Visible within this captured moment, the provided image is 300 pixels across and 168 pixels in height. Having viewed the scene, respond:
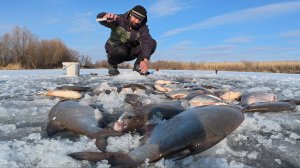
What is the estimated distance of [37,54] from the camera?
70.1 ft

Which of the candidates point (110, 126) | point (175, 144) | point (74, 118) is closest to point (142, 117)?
point (110, 126)

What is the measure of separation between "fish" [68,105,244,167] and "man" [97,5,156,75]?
15.0ft

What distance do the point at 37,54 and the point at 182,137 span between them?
20.5 metres

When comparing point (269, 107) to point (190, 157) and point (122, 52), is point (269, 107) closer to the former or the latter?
point (190, 157)

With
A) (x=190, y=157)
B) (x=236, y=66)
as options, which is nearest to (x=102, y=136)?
(x=190, y=157)

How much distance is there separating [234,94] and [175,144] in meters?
2.45

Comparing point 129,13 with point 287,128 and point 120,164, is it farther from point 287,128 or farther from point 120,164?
point 120,164

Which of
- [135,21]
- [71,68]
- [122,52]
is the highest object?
[135,21]

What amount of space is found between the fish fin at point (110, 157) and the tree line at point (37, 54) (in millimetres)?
19457

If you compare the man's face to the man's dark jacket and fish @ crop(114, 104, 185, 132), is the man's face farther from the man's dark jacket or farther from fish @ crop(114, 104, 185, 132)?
fish @ crop(114, 104, 185, 132)

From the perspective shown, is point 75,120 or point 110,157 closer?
point 110,157

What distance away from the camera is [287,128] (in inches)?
114

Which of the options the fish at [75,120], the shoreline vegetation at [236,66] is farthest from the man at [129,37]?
the shoreline vegetation at [236,66]

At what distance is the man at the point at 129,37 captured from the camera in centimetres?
768
